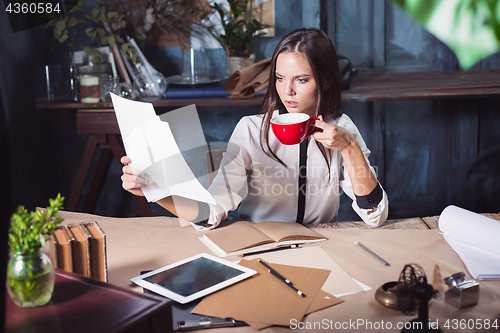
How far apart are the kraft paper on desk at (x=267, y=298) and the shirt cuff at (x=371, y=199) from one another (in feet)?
1.45

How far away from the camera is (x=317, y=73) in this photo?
1.50 m

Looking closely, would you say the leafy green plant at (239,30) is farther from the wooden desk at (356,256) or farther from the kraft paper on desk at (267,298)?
the kraft paper on desk at (267,298)

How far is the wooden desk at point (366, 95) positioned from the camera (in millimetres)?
2074

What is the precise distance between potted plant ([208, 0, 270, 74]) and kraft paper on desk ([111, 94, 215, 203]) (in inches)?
49.7

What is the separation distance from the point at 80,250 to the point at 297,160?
916 millimetres

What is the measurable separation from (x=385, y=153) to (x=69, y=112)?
194cm

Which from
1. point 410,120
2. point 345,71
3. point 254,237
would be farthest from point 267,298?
point 410,120

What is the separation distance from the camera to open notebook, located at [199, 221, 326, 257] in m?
1.15

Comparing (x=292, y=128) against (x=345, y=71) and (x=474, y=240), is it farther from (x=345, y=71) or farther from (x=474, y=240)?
(x=345, y=71)

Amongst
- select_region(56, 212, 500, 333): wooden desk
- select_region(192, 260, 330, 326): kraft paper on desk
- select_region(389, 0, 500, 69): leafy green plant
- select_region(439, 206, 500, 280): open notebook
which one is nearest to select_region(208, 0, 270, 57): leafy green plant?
select_region(389, 0, 500, 69): leafy green plant

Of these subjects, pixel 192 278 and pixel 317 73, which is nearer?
pixel 192 278

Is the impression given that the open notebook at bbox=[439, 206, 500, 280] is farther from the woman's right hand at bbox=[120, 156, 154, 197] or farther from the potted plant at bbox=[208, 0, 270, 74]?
the potted plant at bbox=[208, 0, 270, 74]

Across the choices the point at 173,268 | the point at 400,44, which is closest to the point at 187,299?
the point at 173,268

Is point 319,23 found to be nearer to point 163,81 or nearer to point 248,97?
point 248,97
